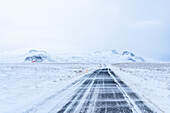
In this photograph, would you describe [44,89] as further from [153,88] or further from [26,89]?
[153,88]

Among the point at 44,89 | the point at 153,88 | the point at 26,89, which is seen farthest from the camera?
the point at 153,88

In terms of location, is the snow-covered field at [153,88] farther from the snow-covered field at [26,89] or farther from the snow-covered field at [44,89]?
the snow-covered field at [26,89]

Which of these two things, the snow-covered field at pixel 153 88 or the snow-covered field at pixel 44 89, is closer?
the snow-covered field at pixel 44 89

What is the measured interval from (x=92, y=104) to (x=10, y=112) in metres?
3.48

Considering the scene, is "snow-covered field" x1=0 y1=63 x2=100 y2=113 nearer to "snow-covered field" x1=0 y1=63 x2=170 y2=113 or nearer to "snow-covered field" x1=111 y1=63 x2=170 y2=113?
"snow-covered field" x1=0 y1=63 x2=170 y2=113

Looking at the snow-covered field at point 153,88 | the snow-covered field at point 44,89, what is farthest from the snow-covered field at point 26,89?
the snow-covered field at point 153,88

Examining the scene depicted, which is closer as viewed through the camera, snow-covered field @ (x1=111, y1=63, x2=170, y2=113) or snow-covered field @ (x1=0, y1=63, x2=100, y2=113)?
snow-covered field @ (x1=0, y1=63, x2=100, y2=113)

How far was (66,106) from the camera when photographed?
6.71m

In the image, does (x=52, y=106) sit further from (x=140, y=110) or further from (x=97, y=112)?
(x=140, y=110)

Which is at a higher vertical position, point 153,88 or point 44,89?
point 44,89

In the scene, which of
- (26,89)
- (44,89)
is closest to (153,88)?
(44,89)

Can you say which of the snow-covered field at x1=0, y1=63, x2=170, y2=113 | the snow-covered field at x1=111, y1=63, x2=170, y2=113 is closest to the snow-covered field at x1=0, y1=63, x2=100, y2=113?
the snow-covered field at x1=0, y1=63, x2=170, y2=113

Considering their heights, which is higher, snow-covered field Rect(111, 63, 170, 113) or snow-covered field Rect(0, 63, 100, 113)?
snow-covered field Rect(0, 63, 100, 113)

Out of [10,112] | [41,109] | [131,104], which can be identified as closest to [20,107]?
[10,112]
